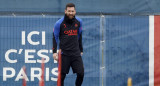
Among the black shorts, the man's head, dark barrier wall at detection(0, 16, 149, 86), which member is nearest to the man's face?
the man's head

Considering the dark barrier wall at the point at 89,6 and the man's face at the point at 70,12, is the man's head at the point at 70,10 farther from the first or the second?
the dark barrier wall at the point at 89,6

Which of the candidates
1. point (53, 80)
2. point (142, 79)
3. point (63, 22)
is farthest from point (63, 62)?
point (142, 79)

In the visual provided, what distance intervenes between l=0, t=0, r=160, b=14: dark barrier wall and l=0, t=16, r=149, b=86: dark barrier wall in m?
0.17

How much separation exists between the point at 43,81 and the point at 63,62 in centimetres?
165

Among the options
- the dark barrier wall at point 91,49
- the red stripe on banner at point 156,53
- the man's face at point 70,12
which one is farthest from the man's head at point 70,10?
the red stripe on banner at point 156,53

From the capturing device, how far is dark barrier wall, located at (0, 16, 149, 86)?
30.5 ft

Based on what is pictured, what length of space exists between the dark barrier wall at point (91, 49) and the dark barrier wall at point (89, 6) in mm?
165

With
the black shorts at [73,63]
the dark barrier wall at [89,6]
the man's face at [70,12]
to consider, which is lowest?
the black shorts at [73,63]

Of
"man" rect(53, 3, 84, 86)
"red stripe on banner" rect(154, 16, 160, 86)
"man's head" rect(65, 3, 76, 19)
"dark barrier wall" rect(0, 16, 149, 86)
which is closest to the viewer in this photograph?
"man's head" rect(65, 3, 76, 19)

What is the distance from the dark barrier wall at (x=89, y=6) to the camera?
9.30 metres

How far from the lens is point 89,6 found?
938cm

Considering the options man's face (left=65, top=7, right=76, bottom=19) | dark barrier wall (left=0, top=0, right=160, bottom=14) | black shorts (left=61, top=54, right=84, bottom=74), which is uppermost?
dark barrier wall (left=0, top=0, right=160, bottom=14)

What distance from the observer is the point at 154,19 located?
945 centimetres

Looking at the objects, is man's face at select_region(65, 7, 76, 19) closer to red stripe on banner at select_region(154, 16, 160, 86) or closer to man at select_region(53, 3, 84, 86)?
man at select_region(53, 3, 84, 86)
